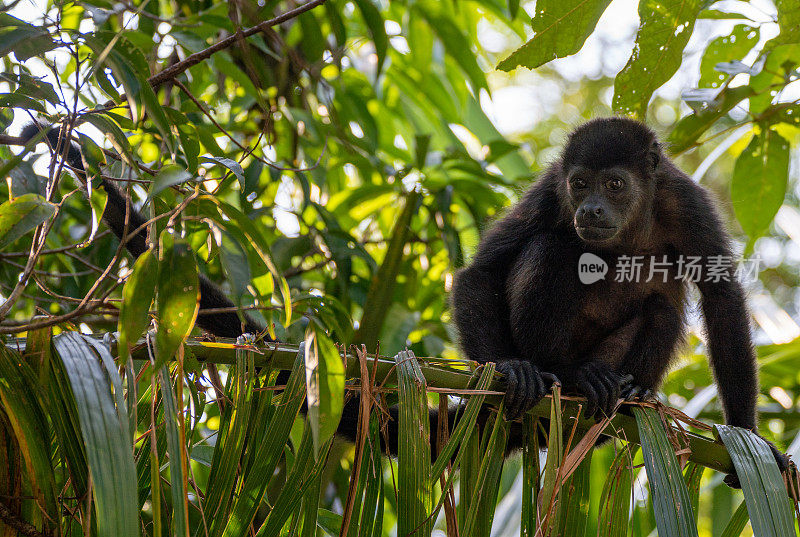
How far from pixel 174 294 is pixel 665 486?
1.16 m

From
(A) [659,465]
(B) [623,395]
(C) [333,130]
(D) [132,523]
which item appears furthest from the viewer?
(C) [333,130]

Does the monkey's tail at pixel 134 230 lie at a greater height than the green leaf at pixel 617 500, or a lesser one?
greater

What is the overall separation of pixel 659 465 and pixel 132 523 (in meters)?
1.18

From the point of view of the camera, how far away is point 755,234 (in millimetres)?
3086

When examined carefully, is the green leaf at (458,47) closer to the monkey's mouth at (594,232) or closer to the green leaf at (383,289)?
the green leaf at (383,289)

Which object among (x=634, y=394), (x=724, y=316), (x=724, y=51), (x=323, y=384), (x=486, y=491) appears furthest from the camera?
(x=724, y=316)

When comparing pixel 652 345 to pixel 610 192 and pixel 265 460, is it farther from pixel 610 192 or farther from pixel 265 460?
pixel 265 460

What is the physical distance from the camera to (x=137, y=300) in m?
1.35

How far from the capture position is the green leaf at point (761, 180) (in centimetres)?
296

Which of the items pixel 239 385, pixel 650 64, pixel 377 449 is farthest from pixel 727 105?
pixel 239 385

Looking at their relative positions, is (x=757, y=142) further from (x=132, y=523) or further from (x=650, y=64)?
(x=132, y=523)

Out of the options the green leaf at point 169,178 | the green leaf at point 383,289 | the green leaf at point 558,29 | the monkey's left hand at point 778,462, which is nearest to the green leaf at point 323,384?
the green leaf at point 169,178

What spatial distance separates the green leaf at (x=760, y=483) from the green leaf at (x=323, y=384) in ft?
3.20

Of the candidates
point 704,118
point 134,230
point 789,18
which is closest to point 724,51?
point 704,118
